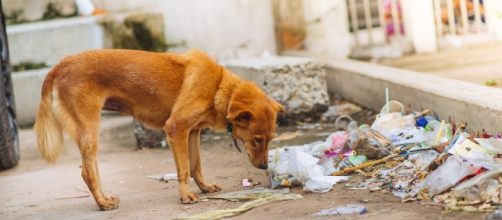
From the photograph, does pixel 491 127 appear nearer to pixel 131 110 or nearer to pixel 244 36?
pixel 131 110

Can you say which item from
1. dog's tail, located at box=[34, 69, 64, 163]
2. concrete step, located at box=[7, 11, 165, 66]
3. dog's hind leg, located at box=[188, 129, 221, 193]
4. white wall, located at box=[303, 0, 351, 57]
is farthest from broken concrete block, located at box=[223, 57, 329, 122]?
dog's tail, located at box=[34, 69, 64, 163]

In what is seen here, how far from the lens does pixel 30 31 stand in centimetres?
1023

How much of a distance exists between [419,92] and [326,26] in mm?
4386

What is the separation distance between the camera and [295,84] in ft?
28.6

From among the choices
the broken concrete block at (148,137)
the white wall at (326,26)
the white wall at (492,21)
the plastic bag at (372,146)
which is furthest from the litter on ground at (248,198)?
the white wall at (492,21)

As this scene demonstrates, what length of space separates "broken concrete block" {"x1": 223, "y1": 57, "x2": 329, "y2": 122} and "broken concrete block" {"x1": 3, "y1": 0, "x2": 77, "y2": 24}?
284 cm

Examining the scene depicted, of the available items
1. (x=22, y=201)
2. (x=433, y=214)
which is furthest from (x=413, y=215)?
(x=22, y=201)

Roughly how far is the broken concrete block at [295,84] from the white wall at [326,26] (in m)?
2.62

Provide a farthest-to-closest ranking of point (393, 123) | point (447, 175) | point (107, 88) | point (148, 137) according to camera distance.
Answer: point (148, 137) < point (393, 123) < point (107, 88) < point (447, 175)

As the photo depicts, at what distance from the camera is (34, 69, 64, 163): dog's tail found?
19.7 feet

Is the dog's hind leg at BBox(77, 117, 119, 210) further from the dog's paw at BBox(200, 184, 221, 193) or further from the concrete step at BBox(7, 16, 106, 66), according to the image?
the concrete step at BBox(7, 16, 106, 66)

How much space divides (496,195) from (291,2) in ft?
22.8

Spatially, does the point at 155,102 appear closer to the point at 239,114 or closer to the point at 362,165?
the point at 239,114

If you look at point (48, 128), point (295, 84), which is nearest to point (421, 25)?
point (295, 84)
